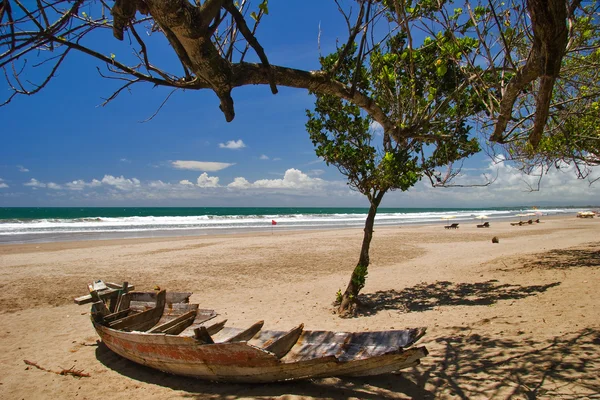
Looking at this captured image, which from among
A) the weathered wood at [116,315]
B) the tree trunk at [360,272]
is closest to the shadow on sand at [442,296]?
the tree trunk at [360,272]

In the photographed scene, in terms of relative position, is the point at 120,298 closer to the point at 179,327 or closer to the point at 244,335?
the point at 179,327

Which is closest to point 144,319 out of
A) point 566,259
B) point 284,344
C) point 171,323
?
point 171,323

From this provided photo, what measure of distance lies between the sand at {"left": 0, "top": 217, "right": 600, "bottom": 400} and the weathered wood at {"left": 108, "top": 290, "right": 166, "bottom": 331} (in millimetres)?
552

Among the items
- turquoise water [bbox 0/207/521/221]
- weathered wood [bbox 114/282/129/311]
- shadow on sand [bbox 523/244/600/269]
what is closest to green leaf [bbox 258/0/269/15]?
weathered wood [bbox 114/282/129/311]

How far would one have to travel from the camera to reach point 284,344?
14.9 feet

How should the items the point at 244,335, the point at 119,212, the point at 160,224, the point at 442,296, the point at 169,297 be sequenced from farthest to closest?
the point at 119,212 → the point at 160,224 → the point at 442,296 → the point at 169,297 → the point at 244,335

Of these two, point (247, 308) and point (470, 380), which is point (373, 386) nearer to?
point (470, 380)

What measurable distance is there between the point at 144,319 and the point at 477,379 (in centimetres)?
492

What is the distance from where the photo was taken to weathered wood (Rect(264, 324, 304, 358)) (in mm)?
4406

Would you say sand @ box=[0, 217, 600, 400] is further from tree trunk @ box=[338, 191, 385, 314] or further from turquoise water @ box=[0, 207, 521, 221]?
turquoise water @ box=[0, 207, 521, 221]

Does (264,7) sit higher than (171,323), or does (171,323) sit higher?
(264,7)

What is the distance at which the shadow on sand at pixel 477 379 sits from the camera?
148 inches

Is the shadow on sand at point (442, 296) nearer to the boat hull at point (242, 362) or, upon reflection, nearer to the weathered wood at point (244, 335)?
the weathered wood at point (244, 335)

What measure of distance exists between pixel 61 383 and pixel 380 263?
35.8 feet
